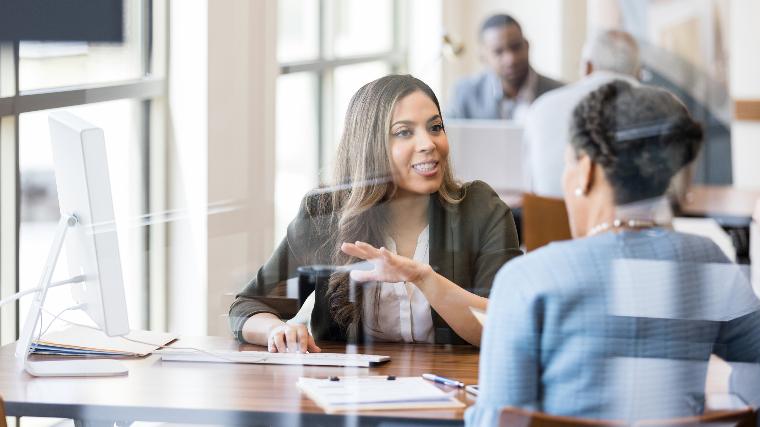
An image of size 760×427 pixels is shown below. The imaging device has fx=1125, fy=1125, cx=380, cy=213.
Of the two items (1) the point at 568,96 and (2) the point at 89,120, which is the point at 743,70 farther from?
(2) the point at 89,120

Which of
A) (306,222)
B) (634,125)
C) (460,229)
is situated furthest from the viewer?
(306,222)

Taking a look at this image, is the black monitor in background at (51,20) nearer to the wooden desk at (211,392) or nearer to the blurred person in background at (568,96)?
the wooden desk at (211,392)

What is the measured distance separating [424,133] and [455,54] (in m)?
0.15

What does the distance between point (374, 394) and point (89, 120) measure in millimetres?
771

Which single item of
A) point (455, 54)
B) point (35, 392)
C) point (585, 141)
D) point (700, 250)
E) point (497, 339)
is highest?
point (455, 54)

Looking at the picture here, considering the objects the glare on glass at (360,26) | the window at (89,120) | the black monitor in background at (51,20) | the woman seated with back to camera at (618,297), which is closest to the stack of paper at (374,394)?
the woman seated with back to camera at (618,297)

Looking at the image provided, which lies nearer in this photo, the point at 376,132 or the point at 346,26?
the point at 376,132

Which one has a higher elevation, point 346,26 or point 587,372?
point 346,26

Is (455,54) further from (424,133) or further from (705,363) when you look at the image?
(705,363)

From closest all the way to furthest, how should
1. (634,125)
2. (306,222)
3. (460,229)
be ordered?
(634,125), (460,229), (306,222)

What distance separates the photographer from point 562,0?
1.73m

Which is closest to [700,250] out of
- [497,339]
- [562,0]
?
[497,339]

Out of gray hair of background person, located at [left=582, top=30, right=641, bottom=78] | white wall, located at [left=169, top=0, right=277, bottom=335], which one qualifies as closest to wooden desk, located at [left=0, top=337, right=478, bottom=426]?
white wall, located at [left=169, top=0, right=277, bottom=335]

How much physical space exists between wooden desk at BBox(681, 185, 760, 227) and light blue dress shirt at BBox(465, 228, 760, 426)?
0.04m
